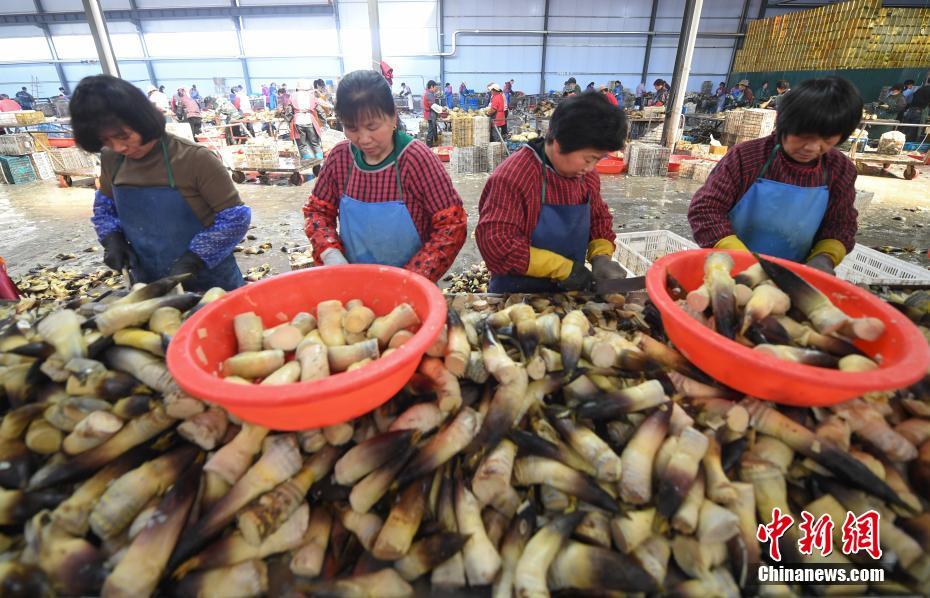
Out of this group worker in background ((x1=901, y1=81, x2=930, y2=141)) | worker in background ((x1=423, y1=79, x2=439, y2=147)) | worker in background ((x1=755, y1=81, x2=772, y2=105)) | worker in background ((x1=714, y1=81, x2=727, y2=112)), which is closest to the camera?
worker in background ((x1=901, y1=81, x2=930, y2=141))

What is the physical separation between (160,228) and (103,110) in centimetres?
78

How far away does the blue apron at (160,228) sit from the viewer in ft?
8.64

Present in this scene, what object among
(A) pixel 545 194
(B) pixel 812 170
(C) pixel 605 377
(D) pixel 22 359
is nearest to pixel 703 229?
(B) pixel 812 170

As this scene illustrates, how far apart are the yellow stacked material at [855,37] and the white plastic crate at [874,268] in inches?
756

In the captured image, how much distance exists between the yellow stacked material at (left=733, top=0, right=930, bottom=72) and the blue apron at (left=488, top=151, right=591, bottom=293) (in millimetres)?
22081

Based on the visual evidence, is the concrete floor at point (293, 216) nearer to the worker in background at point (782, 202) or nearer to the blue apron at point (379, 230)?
the blue apron at point (379, 230)

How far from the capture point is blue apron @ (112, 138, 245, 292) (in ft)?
8.64

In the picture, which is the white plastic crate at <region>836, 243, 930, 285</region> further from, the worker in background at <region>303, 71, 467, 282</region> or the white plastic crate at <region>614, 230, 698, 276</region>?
the worker in background at <region>303, 71, 467, 282</region>

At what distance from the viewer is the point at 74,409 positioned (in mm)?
1194

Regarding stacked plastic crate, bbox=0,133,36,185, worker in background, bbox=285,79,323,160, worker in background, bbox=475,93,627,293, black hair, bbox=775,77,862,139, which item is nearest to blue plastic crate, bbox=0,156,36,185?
stacked plastic crate, bbox=0,133,36,185

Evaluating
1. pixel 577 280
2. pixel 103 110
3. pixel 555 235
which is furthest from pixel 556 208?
pixel 103 110

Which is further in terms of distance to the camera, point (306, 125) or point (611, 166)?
point (306, 125)

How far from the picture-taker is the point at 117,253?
8.89ft

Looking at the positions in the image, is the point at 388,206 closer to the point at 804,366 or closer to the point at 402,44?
the point at 804,366
